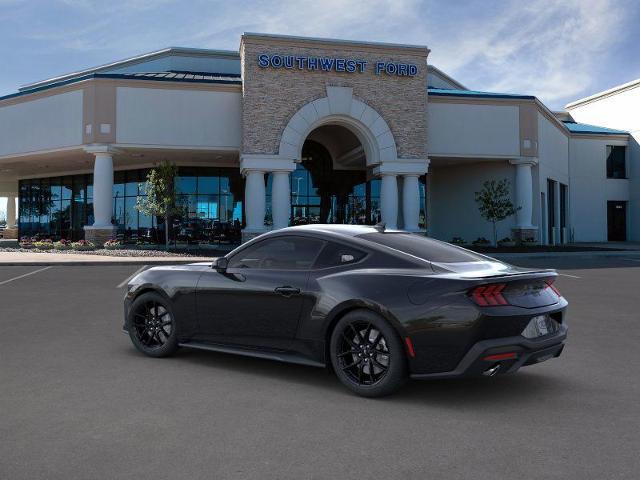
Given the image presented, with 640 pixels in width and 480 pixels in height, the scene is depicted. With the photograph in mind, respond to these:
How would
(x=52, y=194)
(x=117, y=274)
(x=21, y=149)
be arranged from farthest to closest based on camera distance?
(x=52, y=194), (x=21, y=149), (x=117, y=274)

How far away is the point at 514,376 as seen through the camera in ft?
18.6

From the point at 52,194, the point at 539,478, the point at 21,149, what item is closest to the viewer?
the point at 539,478

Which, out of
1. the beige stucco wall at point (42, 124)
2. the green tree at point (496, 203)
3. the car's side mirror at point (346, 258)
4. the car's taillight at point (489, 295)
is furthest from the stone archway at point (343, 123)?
the car's taillight at point (489, 295)

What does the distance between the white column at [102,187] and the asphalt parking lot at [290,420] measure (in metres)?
22.8

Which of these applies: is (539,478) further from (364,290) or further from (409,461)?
(364,290)

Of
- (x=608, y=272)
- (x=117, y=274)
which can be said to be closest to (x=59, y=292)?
(x=117, y=274)

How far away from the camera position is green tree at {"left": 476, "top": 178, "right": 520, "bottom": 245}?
30594 millimetres

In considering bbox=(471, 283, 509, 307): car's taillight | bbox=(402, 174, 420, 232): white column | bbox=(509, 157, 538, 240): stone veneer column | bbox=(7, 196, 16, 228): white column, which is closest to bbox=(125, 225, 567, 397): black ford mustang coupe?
bbox=(471, 283, 509, 307): car's taillight

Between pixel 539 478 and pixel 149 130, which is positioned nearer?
pixel 539 478

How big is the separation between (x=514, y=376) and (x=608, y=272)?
14283 mm

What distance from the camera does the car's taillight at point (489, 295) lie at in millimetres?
4594

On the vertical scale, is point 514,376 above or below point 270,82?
below

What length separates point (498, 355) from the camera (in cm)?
456

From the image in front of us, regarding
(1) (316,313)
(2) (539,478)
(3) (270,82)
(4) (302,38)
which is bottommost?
(2) (539,478)
